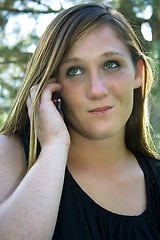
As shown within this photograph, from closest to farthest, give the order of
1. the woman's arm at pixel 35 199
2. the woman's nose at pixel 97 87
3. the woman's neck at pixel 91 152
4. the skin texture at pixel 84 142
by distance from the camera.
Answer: the woman's arm at pixel 35 199
the skin texture at pixel 84 142
the woman's nose at pixel 97 87
the woman's neck at pixel 91 152

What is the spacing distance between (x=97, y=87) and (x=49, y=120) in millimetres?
293

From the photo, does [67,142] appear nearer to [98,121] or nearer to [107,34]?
[98,121]

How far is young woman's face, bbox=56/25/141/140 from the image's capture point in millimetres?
1875

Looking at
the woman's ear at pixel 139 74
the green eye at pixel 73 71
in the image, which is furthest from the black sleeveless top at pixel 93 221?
the woman's ear at pixel 139 74

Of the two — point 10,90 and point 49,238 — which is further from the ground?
point 49,238

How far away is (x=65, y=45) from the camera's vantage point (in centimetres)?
190

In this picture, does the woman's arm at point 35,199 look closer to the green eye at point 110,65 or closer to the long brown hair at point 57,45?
the long brown hair at point 57,45

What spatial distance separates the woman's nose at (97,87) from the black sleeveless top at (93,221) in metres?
0.45

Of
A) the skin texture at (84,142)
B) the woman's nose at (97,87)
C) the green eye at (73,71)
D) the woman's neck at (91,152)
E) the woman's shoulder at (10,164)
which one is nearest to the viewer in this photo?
the skin texture at (84,142)

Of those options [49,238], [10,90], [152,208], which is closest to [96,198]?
[152,208]

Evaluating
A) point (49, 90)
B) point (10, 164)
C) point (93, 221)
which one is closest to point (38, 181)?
point (10, 164)

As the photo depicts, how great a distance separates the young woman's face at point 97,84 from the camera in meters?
1.88

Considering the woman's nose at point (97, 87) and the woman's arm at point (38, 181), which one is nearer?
the woman's arm at point (38, 181)

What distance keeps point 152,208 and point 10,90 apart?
8.99 ft
